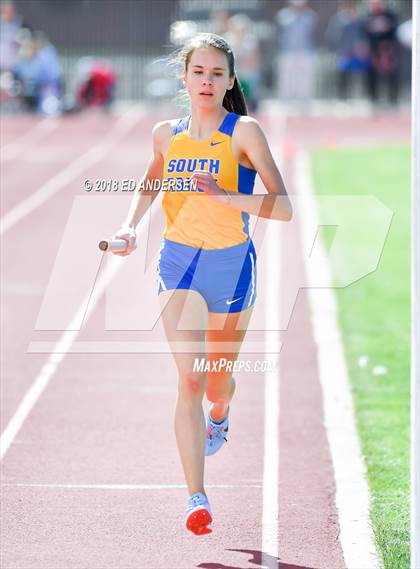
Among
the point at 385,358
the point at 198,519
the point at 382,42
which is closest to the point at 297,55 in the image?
the point at 382,42

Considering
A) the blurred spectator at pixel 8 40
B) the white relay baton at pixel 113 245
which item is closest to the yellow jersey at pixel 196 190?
the white relay baton at pixel 113 245

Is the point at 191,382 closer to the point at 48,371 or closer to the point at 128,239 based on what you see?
the point at 128,239

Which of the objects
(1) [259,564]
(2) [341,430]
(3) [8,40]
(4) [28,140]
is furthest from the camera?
(3) [8,40]

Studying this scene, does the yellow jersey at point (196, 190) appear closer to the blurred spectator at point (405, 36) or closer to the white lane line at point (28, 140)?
the white lane line at point (28, 140)

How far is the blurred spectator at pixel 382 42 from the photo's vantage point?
30.1 meters

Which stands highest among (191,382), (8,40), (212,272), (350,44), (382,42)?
(212,272)

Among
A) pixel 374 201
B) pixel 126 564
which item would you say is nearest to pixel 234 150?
pixel 126 564

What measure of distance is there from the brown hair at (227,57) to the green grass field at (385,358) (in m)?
1.98

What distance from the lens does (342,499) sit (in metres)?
7.00

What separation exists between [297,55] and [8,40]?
242 inches

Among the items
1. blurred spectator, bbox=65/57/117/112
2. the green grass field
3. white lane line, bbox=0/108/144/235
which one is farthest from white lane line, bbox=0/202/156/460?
blurred spectator, bbox=65/57/117/112

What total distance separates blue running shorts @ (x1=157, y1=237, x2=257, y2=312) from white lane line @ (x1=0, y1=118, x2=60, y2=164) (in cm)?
1839

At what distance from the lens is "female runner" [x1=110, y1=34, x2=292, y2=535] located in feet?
18.7

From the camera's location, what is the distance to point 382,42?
99.5 ft
